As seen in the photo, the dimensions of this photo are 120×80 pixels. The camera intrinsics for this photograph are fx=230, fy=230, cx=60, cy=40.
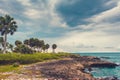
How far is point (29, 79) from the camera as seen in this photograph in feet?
183

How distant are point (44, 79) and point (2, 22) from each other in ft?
345

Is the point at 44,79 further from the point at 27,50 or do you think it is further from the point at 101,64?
the point at 27,50

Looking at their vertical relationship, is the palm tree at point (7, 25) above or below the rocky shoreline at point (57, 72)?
above

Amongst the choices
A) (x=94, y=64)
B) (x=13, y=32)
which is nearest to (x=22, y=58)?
(x=13, y=32)

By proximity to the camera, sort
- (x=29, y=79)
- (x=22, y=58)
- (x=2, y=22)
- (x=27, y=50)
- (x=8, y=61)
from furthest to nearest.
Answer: (x=27, y=50), (x=2, y=22), (x=22, y=58), (x=8, y=61), (x=29, y=79)

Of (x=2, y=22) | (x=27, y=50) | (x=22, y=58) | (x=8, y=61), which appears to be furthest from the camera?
(x=27, y=50)

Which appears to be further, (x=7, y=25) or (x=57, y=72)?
(x=7, y=25)

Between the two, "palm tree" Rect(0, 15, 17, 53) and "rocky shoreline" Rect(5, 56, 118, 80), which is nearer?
"rocky shoreline" Rect(5, 56, 118, 80)

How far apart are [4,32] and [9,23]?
7.15m

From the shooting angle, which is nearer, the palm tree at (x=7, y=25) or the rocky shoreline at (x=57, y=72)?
the rocky shoreline at (x=57, y=72)

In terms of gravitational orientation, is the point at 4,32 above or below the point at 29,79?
above

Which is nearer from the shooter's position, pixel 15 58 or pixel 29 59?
pixel 15 58

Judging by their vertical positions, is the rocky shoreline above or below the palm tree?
below

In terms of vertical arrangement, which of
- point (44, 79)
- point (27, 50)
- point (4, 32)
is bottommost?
point (44, 79)
